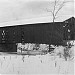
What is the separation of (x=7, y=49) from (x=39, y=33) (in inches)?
252

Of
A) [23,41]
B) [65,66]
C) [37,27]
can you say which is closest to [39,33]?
[37,27]

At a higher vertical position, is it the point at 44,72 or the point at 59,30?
the point at 59,30

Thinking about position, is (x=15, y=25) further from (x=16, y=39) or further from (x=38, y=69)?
(x=38, y=69)

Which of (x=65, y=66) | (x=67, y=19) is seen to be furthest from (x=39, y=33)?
(x=65, y=66)

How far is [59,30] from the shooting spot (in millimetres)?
24688

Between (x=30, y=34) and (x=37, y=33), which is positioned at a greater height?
(x=37, y=33)

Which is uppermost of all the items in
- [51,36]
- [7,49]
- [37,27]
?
[37,27]

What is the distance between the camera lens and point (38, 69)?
17.6 ft

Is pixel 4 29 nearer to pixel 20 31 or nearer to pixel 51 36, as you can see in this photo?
pixel 20 31

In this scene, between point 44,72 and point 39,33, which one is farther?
point 39,33

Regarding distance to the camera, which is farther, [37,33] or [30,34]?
[30,34]

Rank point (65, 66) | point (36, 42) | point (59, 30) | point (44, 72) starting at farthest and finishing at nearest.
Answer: point (36, 42), point (59, 30), point (65, 66), point (44, 72)

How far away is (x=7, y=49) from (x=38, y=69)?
20159mm

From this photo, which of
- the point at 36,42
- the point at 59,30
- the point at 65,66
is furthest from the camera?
the point at 36,42
